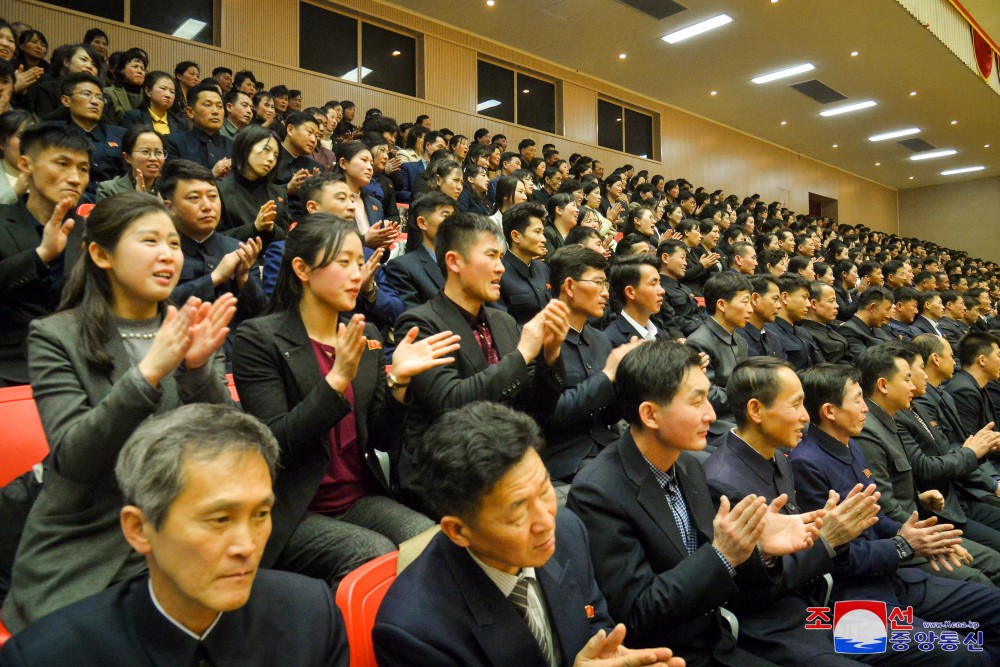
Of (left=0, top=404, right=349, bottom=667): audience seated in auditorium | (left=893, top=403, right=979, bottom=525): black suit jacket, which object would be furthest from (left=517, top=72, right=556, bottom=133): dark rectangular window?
(left=0, top=404, right=349, bottom=667): audience seated in auditorium

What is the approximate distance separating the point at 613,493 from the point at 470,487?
505 mm

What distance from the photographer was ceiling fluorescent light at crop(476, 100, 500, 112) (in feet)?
29.5

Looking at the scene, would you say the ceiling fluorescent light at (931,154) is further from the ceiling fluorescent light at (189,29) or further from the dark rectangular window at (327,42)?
the ceiling fluorescent light at (189,29)

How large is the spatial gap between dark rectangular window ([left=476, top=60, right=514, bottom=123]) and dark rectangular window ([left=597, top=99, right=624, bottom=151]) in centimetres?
184

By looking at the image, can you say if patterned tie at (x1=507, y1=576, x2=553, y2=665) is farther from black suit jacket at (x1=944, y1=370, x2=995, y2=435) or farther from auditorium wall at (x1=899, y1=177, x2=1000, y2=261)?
auditorium wall at (x1=899, y1=177, x2=1000, y2=261)

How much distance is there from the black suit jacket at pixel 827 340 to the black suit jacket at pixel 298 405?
354cm

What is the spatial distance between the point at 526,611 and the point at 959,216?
19.1 meters

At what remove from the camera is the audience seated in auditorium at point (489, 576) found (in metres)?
1.04

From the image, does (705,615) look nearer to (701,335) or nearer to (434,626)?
(434,626)

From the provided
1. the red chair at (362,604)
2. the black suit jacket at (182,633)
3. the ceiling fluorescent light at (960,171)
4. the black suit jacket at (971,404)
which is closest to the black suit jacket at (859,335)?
the black suit jacket at (971,404)

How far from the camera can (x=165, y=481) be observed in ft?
2.98

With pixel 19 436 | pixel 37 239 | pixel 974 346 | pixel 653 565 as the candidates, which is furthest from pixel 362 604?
pixel 974 346

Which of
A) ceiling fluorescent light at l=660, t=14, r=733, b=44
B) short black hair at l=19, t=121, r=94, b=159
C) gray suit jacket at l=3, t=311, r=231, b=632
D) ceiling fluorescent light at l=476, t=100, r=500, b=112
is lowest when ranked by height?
gray suit jacket at l=3, t=311, r=231, b=632

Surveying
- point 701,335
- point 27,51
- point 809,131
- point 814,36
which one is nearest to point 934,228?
point 809,131
